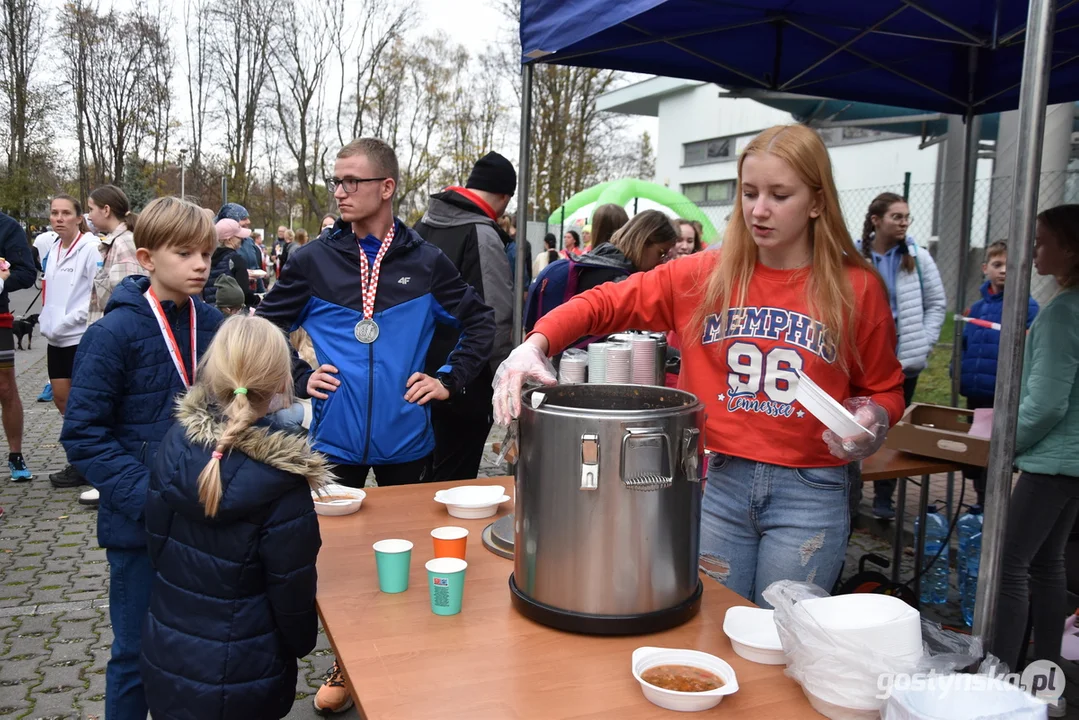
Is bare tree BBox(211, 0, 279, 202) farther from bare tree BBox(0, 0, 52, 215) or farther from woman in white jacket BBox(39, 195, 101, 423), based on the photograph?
woman in white jacket BBox(39, 195, 101, 423)

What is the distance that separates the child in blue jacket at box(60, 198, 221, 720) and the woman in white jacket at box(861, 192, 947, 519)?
151 inches

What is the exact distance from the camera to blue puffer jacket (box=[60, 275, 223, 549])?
2.13m

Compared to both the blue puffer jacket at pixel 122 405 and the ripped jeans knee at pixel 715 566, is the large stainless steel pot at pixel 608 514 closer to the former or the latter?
the ripped jeans knee at pixel 715 566

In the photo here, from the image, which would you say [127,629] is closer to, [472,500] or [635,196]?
[472,500]

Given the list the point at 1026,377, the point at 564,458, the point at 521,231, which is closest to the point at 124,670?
the point at 564,458

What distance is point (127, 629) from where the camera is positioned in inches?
88.0

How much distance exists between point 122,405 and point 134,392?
0.05 meters

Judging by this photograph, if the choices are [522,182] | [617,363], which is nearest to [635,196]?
[522,182]

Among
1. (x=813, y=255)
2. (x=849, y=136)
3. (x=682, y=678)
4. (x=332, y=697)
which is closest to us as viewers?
(x=682, y=678)

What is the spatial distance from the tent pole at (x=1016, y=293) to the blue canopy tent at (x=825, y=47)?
2.92ft

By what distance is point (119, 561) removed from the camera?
225 centimetres

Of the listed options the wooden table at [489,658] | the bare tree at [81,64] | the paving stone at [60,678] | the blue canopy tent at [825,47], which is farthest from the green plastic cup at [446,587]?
the bare tree at [81,64]

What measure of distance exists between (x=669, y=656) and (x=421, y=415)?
1.55 meters

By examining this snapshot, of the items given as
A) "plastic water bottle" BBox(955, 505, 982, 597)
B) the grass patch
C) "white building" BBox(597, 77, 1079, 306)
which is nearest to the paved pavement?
"plastic water bottle" BBox(955, 505, 982, 597)
